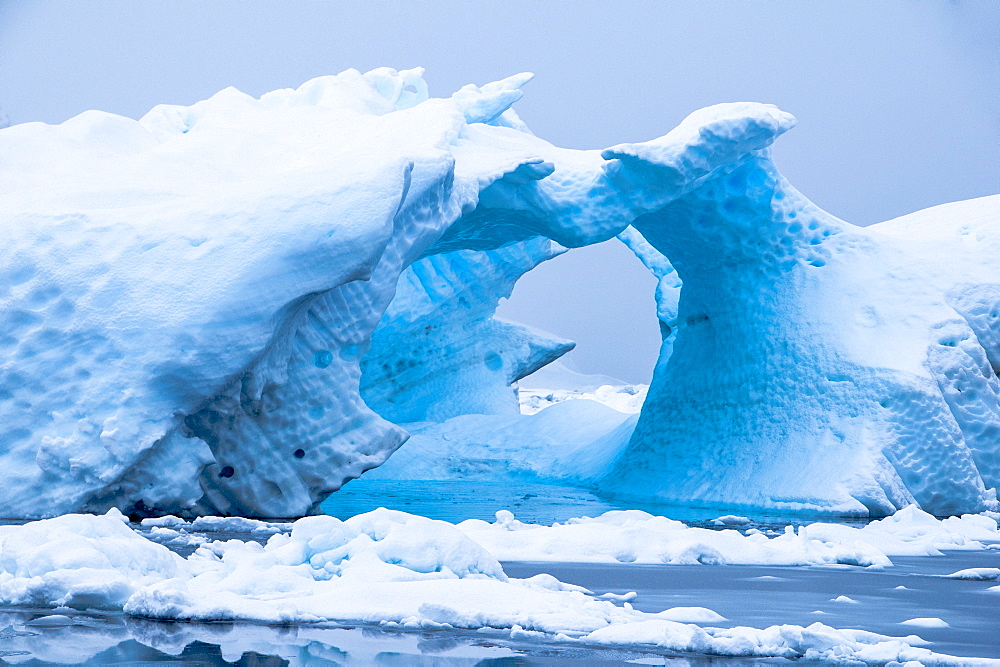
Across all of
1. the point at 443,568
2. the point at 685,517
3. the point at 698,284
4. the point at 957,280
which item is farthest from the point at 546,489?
the point at 443,568

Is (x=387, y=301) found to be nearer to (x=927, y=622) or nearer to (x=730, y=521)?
(x=730, y=521)

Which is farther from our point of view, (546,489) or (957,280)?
(546,489)

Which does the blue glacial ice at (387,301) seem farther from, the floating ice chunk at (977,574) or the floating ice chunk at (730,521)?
the floating ice chunk at (977,574)

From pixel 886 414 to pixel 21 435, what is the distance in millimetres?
7051

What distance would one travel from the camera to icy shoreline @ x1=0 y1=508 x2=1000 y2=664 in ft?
9.82

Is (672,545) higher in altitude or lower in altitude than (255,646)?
lower

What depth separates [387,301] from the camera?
327 inches

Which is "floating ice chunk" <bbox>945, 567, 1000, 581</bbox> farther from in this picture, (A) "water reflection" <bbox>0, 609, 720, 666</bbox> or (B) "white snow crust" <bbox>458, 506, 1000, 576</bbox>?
(A) "water reflection" <bbox>0, 609, 720, 666</bbox>

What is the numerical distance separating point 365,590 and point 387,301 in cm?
494

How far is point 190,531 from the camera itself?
21.3ft

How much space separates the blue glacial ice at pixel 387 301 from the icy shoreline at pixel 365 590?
7.11 ft

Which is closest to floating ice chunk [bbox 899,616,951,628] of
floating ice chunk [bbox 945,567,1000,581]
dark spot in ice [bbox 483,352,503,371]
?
floating ice chunk [bbox 945,567,1000,581]

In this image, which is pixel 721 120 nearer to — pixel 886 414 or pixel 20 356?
pixel 886 414

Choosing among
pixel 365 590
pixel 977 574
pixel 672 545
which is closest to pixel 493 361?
pixel 672 545
